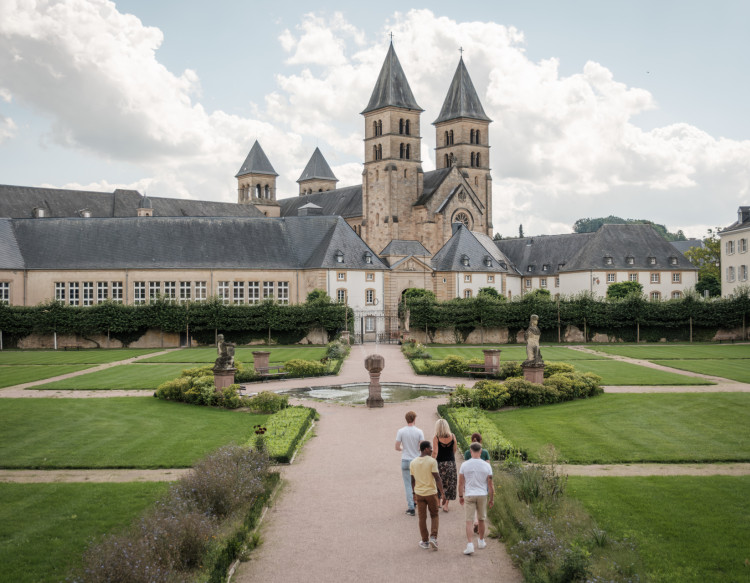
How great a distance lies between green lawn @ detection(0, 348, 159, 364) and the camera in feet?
135

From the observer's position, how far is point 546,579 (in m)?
9.55

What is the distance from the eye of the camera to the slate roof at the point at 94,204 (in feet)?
263

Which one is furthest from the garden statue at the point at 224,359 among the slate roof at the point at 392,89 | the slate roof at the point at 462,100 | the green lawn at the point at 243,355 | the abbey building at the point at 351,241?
the slate roof at the point at 462,100

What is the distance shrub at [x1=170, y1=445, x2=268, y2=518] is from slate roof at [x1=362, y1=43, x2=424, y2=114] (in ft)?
237

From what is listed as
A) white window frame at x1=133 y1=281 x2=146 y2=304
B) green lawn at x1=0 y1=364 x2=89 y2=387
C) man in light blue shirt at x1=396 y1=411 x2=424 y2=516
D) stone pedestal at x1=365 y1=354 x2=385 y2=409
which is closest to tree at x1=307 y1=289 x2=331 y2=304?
white window frame at x1=133 y1=281 x2=146 y2=304

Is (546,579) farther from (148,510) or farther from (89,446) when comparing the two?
(89,446)

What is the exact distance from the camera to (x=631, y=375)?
105ft

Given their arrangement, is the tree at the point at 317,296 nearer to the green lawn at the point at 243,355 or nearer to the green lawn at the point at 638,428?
the green lawn at the point at 243,355

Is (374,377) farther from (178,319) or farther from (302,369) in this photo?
(178,319)

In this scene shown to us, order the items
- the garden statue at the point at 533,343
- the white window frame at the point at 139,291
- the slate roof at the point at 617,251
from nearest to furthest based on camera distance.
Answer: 1. the garden statue at the point at 533,343
2. the white window frame at the point at 139,291
3. the slate roof at the point at 617,251

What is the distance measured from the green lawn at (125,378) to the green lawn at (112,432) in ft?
13.4

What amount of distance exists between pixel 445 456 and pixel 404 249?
57.5 metres

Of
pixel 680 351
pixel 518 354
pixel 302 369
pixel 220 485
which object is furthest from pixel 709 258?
pixel 220 485

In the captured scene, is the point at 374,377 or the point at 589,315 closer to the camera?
the point at 374,377
